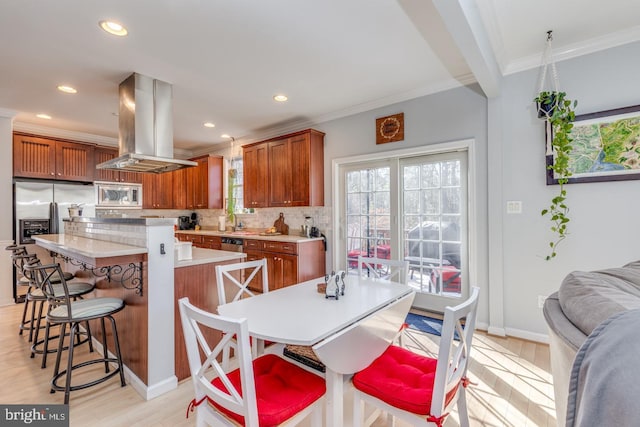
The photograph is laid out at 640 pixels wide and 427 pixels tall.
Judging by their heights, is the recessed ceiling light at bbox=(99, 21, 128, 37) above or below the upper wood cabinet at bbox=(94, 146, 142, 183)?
above

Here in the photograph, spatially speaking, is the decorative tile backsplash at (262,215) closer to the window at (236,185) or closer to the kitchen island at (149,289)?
the window at (236,185)

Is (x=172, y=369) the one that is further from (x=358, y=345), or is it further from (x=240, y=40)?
(x=240, y=40)

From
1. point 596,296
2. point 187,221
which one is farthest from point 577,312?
point 187,221

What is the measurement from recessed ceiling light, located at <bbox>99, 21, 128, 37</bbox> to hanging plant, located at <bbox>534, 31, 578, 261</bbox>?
3405 millimetres

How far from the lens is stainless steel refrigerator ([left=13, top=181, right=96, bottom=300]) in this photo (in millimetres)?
4289

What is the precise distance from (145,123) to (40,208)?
115 inches

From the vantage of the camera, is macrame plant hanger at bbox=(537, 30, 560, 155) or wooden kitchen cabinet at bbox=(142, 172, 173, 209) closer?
macrame plant hanger at bbox=(537, 30, 560, 155)

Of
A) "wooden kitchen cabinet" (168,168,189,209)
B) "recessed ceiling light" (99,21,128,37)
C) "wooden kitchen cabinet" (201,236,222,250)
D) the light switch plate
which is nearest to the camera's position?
"recessed ceiling light" (99,21,128,37)

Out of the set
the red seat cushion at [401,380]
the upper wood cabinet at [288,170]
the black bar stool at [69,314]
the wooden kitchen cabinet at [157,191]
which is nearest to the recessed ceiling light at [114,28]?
the black bar stool at [69,314]

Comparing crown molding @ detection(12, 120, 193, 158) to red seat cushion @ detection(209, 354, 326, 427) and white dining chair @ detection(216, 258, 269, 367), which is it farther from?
red seat cushion @ detection(209, 354, 326, 427)

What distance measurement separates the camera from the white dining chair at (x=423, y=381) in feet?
3.90

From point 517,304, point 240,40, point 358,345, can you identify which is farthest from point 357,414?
point 240,40

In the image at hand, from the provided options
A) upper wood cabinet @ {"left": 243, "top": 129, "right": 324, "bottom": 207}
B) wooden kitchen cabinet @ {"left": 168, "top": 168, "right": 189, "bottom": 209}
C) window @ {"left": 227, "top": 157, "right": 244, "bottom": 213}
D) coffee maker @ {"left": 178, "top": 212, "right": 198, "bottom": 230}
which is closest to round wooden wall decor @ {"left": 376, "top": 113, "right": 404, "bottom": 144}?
upper wood cabinet @ {"left": 243, "top": 129, "right": 324, "bottom": 207}

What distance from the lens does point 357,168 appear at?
423 centimetres
